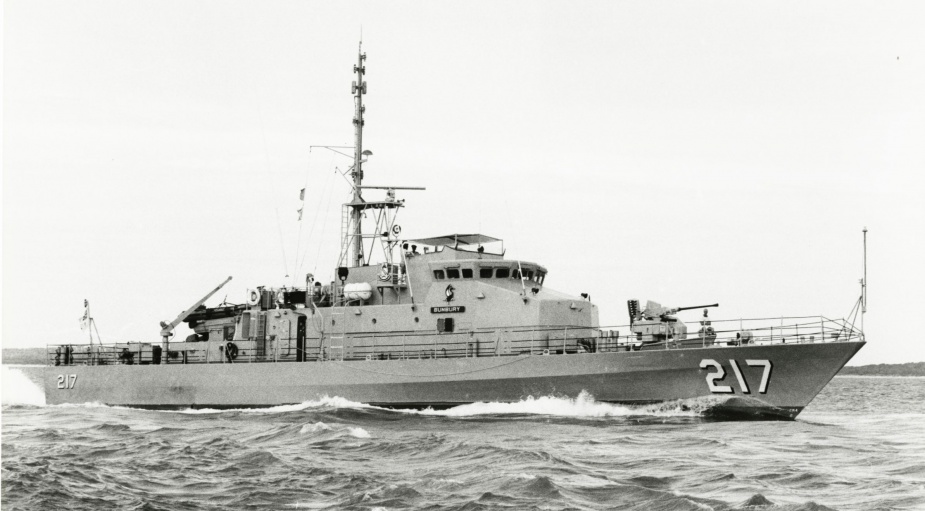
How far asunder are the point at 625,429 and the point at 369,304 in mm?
7401

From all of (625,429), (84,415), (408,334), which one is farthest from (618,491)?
(84,415)

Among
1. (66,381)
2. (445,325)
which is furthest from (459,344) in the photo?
(66,381)

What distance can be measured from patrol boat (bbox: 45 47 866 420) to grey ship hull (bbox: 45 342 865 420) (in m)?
0.03

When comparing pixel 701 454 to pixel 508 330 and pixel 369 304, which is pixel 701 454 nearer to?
pixel 508 330

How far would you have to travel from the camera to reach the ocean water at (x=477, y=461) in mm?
10414

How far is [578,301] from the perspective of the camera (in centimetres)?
2022

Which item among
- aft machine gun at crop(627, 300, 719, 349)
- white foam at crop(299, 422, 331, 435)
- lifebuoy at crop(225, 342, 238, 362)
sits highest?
aft machine gun at crop(627, 300, 719, 349)

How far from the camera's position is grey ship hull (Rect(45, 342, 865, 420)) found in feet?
57.0

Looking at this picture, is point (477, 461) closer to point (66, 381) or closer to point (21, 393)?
point (66, 381)

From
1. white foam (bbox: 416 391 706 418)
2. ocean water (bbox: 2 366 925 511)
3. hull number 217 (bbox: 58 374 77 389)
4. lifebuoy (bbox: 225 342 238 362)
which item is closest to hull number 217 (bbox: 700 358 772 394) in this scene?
white foam (bbox: 416 391 706 418)

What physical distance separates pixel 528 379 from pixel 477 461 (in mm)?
6214

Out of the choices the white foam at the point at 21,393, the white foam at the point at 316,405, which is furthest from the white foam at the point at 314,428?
the white foam at the point at 21,393

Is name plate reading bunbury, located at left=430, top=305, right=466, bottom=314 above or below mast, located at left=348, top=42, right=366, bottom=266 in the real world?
below

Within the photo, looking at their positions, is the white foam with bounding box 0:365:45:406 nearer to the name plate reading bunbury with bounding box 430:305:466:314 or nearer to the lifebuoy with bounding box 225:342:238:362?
the lifebuoy with bounding box 225:342:238:362
